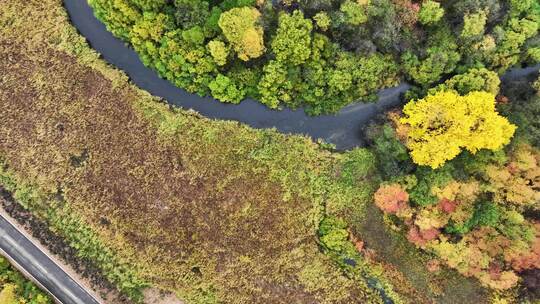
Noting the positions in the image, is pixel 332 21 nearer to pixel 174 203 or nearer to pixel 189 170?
pixel 189 170

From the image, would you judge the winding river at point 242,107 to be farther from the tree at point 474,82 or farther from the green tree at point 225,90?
the tree at point 474,82

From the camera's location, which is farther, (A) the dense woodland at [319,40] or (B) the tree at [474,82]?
(B) the tree at [474,82]

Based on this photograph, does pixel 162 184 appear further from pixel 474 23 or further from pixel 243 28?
pixel 474 23

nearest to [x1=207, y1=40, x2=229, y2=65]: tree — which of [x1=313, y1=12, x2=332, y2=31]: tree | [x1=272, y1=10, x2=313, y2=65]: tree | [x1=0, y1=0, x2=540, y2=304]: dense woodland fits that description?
[x1=0, y1=0, x2=540, y2=304]: dense woodland

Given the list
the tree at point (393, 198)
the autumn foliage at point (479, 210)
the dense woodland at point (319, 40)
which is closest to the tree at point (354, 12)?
the dense woodland at point (319, 40)

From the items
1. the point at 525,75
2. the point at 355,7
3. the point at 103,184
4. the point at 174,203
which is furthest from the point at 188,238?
the point at 525,75

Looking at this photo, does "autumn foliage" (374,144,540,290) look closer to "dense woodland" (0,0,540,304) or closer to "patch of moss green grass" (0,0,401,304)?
"dense woodland" (0,0,540,304)
